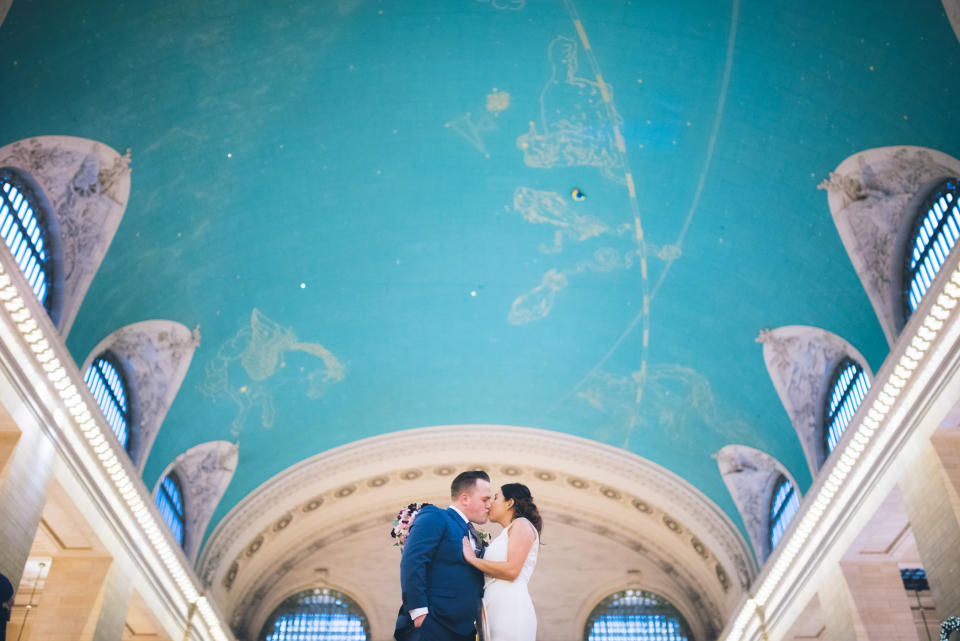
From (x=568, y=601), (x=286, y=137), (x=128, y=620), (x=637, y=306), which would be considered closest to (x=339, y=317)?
(x=286, y=137)

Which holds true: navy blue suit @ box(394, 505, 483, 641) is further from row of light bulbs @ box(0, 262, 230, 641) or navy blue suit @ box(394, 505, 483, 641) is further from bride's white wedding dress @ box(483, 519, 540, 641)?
row of light bulbs @ box(0, 262, 230, 641)

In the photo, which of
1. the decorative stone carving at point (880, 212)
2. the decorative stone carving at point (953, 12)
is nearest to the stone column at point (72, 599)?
the decorative stone carving at point (880, 212)

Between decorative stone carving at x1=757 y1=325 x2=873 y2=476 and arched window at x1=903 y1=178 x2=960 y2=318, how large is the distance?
2580 mm

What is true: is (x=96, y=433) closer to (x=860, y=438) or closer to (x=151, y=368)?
(x=151, y=368)

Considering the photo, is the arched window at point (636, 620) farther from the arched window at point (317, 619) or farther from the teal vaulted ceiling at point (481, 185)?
the arched window at point (317, 619)

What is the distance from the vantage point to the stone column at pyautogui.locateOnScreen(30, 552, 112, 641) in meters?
16.1

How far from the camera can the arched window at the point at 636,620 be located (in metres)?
25.0

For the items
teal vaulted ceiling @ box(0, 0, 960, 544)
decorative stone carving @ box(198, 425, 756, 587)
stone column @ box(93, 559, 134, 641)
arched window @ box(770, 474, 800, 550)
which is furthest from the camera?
decorative stone carving @ box(198, 425, 756, 587)

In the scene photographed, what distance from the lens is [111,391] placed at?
55.9ft

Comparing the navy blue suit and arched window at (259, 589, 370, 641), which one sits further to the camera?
arched window at (259, 589, 370, 641)

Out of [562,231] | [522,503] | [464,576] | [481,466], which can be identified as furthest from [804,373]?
[464,576]

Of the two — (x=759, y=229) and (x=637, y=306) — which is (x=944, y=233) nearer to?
(x=759, y=229)

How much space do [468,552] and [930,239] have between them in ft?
34.3

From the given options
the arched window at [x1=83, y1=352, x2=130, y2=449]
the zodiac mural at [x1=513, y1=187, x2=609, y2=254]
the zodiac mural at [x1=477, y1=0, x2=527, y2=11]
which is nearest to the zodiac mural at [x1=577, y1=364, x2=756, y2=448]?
the zodiac mural at [x1=513, y1=187, x2=609, y2=254]
